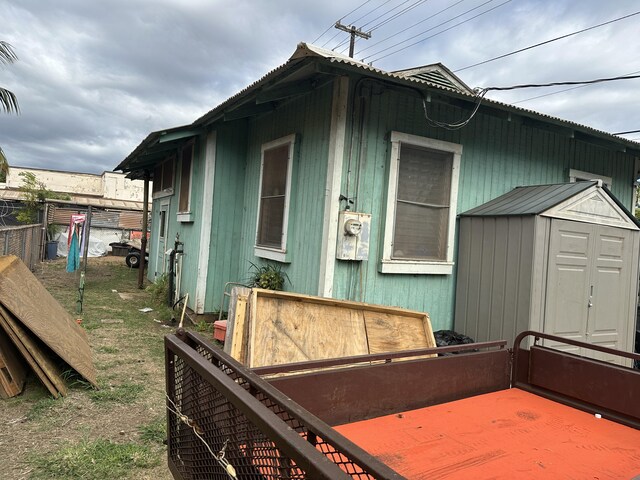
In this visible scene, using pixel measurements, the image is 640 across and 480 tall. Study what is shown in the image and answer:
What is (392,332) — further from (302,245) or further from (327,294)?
(302,245)

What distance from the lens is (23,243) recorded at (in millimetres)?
11359

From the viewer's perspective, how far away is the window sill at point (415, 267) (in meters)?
5.03

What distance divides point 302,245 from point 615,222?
394 centimetres

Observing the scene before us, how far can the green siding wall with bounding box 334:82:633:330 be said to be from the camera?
4922 mm

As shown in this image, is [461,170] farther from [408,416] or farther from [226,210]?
[408,416]

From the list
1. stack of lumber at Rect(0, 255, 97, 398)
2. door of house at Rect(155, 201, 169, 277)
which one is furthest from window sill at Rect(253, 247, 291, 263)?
door of house at Rect(155, 201, 169, 277)

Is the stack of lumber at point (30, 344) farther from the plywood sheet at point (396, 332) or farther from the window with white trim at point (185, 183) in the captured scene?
the window with white trim at point (185, 183)

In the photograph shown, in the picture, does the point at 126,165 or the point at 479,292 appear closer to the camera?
the point at 479,292

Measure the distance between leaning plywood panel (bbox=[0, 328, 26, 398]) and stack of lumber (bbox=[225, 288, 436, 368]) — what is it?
6.22 feet

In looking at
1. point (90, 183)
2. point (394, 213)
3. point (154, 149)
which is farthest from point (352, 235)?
point (90, 183)

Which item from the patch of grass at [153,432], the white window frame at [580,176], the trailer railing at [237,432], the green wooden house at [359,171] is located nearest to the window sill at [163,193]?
the green wooden house at [359,171]

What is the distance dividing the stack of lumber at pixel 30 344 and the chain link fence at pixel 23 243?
4.97m

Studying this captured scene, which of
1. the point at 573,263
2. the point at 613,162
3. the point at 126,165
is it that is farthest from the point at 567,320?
the point at 126,165

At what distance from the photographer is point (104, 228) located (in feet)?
67.3
